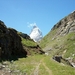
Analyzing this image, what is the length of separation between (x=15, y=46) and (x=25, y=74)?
38527 millimetres

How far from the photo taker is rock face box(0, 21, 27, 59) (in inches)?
2193

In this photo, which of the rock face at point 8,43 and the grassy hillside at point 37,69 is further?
the rock face at point 8,43

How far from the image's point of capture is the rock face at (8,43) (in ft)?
183

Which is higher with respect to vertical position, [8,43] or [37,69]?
[8,43]

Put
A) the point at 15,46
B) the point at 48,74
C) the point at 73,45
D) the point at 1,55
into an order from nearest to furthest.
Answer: the point at 48,74, the point at 1,55, the point at 15,46, the point at 73,45

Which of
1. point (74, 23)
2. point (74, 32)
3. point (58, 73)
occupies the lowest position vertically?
point (58, 73)

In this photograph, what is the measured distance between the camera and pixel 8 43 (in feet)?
200

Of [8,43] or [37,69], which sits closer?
[37,69]

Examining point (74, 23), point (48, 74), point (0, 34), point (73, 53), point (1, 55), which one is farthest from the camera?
point (74, 23)

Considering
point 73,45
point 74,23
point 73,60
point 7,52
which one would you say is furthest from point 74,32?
point 7,52

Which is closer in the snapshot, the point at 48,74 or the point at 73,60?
the point at 48,74

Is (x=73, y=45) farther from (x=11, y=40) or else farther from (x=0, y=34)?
(x=0, y=34)

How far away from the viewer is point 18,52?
2837 inches

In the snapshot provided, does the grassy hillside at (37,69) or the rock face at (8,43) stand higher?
the rock face at (8,43)
